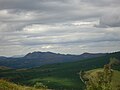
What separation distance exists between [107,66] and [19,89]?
19.6 meters

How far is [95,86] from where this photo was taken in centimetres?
5078

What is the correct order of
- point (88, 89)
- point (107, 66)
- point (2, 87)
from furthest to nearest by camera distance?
1. point (88, 89)
2. point (107, 66)
3. point (2, 87)

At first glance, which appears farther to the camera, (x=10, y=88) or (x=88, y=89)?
(x=88, y=89)

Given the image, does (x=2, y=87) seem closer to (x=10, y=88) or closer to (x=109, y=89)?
(x=10, y=88)

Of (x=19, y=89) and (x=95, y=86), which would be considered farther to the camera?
(x=95, y=86)

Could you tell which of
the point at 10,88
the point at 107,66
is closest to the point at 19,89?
the point at 10,88

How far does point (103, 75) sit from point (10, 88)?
20.8 m

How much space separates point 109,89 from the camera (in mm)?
49312

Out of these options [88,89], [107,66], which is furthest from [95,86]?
[107,66]

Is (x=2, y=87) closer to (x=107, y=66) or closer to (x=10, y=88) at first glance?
(x=10, y=88)

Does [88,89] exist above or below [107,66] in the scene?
below

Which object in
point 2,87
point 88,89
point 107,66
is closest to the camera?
point 2,87

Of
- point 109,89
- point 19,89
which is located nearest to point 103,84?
point 109,89

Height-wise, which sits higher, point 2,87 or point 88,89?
point 2,87
